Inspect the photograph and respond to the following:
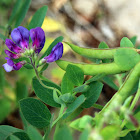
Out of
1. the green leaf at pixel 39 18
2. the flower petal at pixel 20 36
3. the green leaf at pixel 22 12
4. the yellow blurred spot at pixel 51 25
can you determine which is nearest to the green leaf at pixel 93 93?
the flower petal at pixel 20 36

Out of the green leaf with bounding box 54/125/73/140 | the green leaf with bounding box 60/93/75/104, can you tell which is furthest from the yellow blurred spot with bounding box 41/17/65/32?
the green leaf with bounding box 54/125/73/140

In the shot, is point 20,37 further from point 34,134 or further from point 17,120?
point 17,120

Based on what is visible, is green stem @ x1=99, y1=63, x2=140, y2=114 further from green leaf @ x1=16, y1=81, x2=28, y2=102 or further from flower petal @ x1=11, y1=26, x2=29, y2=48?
green leaf @ x1=16, y1=81, x2=28, y2=102

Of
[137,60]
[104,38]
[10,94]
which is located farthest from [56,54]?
[104,38]

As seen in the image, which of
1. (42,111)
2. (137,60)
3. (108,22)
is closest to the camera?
(137,60)

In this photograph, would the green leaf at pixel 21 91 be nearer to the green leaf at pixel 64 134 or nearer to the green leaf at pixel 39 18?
the green leaf at pixel 39 18

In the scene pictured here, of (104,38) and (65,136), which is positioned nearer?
(65,136)

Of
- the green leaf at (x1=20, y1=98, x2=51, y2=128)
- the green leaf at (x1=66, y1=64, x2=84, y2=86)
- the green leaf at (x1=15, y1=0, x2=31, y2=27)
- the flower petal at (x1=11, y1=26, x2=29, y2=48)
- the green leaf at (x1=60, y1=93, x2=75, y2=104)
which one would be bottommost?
the green leaf at (x1=20, y1=98, x2=51, y2=128)
